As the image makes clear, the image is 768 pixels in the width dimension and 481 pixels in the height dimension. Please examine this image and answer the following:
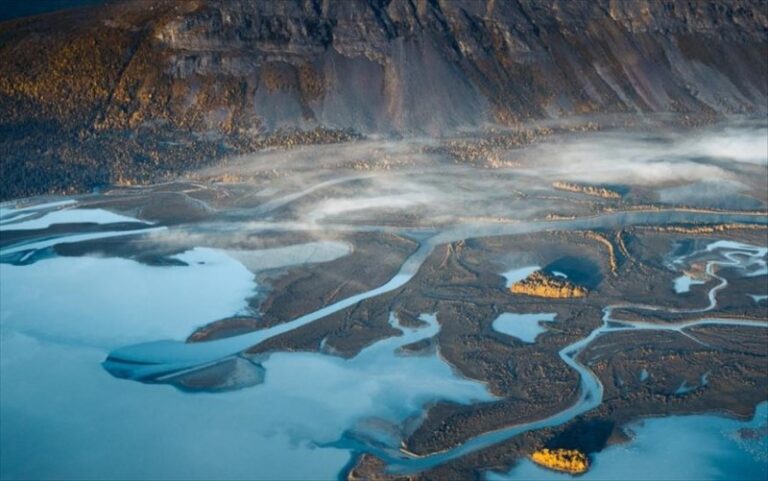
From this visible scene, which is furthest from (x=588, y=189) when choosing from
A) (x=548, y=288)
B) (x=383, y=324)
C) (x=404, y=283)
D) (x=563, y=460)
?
(x=563, y=460)

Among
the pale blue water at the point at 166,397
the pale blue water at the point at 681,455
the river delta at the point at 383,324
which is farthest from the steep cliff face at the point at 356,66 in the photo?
the pale blue water at the point at 681,455

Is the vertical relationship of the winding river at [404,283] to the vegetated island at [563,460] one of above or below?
above

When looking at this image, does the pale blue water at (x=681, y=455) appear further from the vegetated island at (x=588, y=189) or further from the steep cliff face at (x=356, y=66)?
the steep cliff face at (x=356, y=66)

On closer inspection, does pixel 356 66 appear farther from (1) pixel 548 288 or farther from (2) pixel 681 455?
(2) pixel 681 455

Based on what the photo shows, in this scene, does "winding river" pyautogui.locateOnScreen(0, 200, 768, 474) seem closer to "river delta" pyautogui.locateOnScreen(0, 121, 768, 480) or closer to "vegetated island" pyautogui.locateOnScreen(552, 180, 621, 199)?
"river delta" pyautogui.locateOnScreen(0, 121, 768, 480)

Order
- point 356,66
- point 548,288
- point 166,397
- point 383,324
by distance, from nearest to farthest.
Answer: point 166,397 < point 383,324 < point 548,288 < point 356,66

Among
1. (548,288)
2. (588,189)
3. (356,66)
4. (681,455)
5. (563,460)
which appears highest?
(356,66)

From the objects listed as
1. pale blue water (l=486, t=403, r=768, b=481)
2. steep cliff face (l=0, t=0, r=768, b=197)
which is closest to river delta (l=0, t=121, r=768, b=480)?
pale blue water (l=486, t=403, r=768, b=481)
